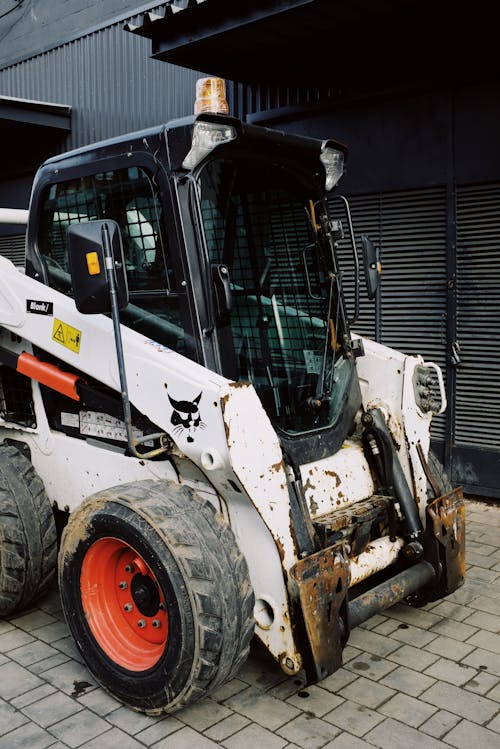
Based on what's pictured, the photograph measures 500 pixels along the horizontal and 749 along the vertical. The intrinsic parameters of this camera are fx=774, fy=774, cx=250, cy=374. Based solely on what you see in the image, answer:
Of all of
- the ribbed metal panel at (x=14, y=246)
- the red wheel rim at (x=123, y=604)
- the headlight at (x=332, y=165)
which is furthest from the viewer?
the ribbed metal panel at (x=14, y=246)

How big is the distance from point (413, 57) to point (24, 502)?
16.5 ft

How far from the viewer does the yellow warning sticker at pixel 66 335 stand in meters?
3.86

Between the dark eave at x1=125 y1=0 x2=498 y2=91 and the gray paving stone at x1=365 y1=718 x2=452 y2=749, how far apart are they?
15.6ft

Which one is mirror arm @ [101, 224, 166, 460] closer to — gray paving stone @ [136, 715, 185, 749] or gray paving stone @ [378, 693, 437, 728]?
gray paving stone @ [136, 715, 185, 749]

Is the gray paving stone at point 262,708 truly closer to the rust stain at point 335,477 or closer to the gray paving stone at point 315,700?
the gray paving stone at point 315,700

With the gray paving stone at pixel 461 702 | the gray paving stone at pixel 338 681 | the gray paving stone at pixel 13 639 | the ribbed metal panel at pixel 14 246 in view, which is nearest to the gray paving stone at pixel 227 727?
the gray paving stone at pixel 338 681

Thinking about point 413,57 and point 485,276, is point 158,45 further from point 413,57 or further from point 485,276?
point 485,276

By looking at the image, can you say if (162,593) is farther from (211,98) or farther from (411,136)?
(411,136)

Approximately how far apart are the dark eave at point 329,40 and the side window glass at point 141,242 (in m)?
2.67

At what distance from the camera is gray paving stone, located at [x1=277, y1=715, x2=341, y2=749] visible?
10.5ft

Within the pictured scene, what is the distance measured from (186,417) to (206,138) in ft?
4.08

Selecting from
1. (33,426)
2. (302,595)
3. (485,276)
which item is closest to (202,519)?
(302,595)

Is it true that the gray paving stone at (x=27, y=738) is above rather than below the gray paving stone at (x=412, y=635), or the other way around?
above

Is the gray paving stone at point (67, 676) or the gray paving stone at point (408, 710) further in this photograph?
the gray paving stone at point (67, 676)
